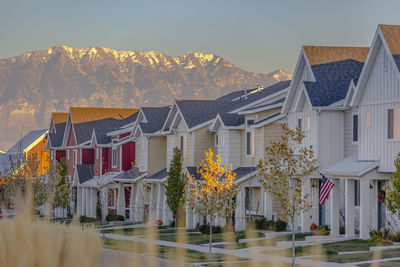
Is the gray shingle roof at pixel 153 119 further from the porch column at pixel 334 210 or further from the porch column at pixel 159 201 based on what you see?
the porch column at pixel 334 210

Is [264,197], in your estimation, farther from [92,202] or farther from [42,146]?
[42,146]

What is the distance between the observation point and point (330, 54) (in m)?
43.8

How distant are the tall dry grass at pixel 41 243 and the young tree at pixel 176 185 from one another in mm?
42222

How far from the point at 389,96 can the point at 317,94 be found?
6244mm

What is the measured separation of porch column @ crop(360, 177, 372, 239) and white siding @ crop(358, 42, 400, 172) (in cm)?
90

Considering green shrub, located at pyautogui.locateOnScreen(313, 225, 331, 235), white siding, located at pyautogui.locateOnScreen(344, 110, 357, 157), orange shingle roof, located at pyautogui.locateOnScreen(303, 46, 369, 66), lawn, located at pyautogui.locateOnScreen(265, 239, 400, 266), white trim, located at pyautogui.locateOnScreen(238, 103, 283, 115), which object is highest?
orange shingle roof, located at pyautogui.locateOnScreen(303, 46, 369, 66)

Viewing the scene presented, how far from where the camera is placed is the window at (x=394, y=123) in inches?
1327

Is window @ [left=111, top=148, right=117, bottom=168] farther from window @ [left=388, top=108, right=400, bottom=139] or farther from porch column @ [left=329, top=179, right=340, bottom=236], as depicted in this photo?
window @ [left=388, top=108, right=400, bottom=139]

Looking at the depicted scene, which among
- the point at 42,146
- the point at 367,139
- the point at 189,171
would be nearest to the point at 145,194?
the point at 189,171

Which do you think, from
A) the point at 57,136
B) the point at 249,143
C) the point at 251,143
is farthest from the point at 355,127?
the point at 57,136

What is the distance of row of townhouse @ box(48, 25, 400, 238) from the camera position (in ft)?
114

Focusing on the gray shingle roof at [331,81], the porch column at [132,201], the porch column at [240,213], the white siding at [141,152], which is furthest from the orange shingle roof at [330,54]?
the porch column at [132,201]

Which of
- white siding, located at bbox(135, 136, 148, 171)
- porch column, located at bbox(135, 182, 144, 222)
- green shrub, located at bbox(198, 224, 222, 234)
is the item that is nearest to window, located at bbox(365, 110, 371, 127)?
green shrub, located at bbox(198, 224, 222, 234)

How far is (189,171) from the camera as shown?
173ft
